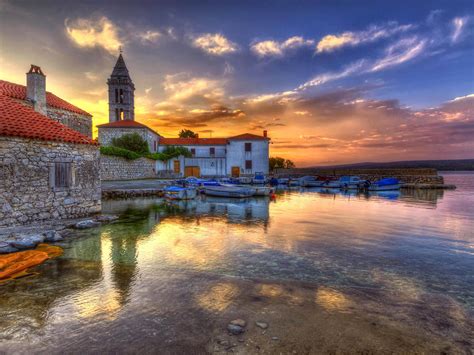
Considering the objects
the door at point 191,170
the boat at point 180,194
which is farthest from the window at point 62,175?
the door at point 191,170

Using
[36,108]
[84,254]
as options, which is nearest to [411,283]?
[84,254]

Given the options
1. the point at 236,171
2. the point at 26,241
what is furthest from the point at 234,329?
the point at 236,171

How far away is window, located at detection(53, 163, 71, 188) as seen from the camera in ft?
35.9

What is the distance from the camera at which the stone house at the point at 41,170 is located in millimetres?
9367

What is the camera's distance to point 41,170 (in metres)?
10.4

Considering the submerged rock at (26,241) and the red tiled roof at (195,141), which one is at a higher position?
the red tiled roof at (195,141)

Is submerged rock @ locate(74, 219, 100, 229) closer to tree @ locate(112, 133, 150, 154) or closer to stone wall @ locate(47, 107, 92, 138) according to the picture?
stone wall @ locate(47, 107, 92, 138)

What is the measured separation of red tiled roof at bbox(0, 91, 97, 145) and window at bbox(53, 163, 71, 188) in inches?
42.5

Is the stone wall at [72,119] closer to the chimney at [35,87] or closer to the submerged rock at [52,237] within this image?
the chimney at [35,87]

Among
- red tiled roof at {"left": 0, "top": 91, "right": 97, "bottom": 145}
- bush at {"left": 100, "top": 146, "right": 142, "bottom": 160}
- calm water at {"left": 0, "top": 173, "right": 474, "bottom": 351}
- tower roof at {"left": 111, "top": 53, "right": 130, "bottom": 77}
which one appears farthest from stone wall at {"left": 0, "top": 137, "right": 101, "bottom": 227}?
tower roof at {"left": 111, "top": 53, "right": 130, "bottom": 77}

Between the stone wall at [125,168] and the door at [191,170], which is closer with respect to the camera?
the stone wall at [125,168]

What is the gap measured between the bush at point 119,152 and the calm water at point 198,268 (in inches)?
883

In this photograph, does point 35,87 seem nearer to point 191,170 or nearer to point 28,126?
point 28,126

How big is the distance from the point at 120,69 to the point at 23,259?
186 feet
